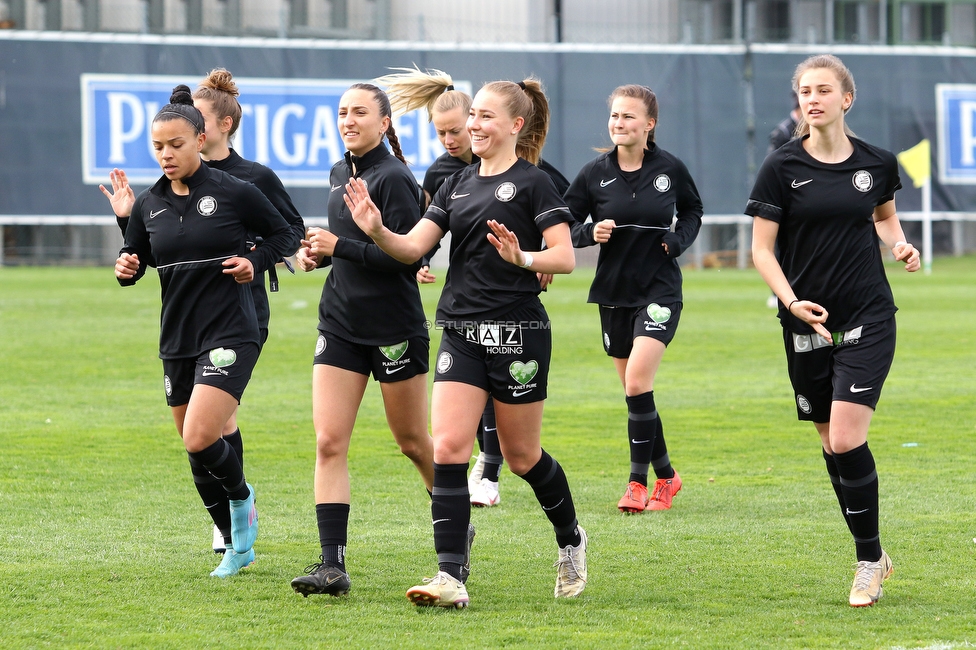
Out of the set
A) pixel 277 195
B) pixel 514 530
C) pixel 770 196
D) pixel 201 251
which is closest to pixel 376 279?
pixel 201 251

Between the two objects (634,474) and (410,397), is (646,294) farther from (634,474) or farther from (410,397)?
(410,397)

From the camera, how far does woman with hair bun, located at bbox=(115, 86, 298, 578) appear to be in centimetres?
546

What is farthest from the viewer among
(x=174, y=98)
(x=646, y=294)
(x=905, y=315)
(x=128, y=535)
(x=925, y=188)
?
(x=925, y=188)

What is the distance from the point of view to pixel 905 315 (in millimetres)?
19406

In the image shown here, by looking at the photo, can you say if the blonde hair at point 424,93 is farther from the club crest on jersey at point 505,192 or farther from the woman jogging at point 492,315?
the club crest on jersey at point 505,192

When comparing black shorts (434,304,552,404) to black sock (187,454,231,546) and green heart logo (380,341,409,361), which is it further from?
black sock (187,454,231,546)

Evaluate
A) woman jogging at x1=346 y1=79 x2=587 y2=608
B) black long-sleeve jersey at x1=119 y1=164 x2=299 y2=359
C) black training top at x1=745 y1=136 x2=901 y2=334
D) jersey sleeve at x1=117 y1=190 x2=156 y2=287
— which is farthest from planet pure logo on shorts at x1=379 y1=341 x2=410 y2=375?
black training top at x1=745 y1=136 x2=901 y2=334

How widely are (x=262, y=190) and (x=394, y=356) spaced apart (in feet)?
4.34

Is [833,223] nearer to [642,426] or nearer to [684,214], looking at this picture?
[642,426]

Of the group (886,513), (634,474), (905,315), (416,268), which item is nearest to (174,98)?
(416,268)

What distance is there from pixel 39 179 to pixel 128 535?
23.1 metres

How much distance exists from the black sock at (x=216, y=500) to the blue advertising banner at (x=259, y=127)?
22283 mm

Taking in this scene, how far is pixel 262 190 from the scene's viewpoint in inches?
247

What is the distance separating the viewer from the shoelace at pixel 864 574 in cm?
508
